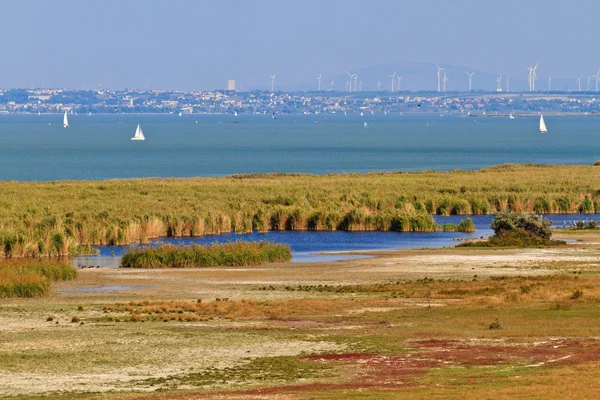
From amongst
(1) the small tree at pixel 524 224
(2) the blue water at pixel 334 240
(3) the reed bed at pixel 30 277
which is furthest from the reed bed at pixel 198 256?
(1) the small tree at pixel 524 224

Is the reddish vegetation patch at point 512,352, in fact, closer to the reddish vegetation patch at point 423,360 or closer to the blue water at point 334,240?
the reddish vegetation patch at point 423,360

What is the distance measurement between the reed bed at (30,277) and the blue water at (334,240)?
28.9 ft

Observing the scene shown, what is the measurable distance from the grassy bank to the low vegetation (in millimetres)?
9994

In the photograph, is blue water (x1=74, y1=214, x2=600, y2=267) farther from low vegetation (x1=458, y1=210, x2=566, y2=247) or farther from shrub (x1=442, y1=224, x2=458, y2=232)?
low vegetation (x1=458, y1=210, x2=566, y2=247)

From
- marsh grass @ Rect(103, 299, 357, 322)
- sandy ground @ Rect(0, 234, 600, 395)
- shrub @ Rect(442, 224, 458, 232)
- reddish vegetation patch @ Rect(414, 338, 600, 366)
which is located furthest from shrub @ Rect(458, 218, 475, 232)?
reddish vegetation patch @ Rect(414, 338, 600, 366)

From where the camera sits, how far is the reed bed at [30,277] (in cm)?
4104

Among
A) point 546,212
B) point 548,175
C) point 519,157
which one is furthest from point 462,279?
point 519,157

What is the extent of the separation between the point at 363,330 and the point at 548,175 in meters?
77.4

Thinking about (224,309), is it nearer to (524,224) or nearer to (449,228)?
(524,224)

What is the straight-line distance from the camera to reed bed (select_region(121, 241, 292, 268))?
169 feet

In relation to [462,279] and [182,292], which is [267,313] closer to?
[182,292]

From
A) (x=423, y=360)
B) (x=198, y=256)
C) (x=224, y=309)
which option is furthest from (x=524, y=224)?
(x=423, y=360)

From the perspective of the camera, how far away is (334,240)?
67.4 meters

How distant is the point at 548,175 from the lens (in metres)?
107
